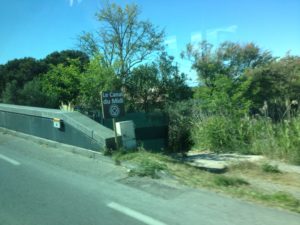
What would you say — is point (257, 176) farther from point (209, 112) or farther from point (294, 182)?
point (209, 112)

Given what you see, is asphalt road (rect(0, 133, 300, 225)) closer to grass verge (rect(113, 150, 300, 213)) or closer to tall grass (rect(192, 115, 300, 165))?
grass verge (rect(113, 150, 300, 213))

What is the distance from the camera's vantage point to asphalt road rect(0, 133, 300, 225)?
5133 millimetres

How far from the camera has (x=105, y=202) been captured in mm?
5867

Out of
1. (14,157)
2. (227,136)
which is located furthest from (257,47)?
(14,157)

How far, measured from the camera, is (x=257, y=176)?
8.99 m

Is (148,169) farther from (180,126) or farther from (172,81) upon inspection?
(172,81)

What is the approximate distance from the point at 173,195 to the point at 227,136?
7548mm

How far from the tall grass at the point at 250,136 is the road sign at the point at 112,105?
4.70 metres

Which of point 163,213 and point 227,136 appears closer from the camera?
point 163,213

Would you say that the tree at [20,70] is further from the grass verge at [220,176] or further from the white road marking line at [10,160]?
the grass verge at [220,176]

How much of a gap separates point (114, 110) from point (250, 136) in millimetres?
5554

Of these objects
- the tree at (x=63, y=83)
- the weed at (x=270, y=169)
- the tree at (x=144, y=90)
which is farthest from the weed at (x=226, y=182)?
the tree at (x=144, y=90)

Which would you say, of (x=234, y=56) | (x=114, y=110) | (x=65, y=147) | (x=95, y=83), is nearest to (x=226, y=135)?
(x=114, y=110)

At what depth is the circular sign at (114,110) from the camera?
9.35 metres
